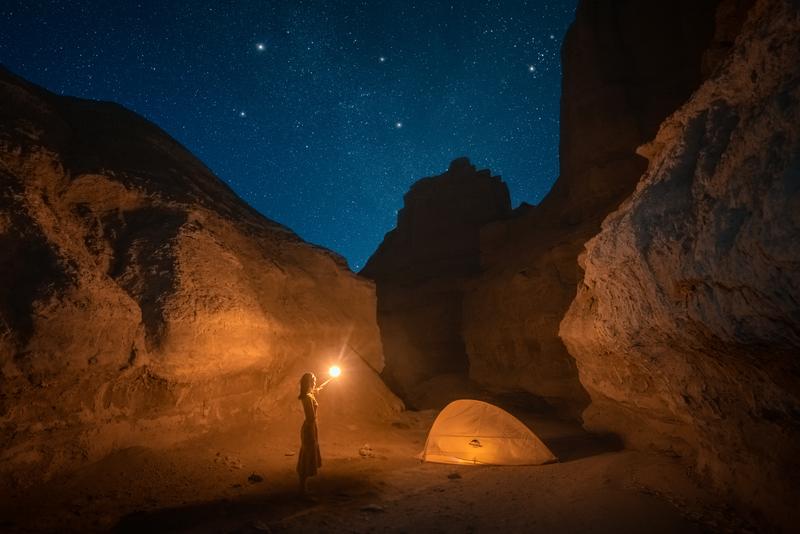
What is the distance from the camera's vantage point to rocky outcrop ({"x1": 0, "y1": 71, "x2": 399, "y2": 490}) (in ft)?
20.6

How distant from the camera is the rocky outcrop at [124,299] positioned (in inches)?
247

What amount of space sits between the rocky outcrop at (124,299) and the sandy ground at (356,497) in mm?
746

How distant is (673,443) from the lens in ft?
26.1

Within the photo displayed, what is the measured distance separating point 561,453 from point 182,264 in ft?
36.2

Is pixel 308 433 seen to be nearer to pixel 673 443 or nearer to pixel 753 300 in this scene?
pixel 753 300

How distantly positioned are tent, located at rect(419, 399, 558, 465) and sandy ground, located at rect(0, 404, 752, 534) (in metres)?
0.37

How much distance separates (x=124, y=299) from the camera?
779 centimetres

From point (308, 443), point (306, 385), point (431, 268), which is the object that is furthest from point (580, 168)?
point (308, 443)

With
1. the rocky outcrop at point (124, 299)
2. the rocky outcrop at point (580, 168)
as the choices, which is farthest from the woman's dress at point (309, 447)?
the rocky outcrop at point (580, 168)

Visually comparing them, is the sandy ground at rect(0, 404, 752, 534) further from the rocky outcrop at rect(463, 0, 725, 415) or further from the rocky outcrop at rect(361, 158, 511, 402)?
the rocky outcrop at rect(361, 158, 511, 402)

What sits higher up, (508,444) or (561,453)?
(508,444)

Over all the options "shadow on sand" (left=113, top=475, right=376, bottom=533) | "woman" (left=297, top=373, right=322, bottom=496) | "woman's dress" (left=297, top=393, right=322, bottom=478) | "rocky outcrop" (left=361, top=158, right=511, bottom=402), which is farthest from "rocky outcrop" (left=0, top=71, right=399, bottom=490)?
"rocky outcrop" (left=361, top=158, right=511, bottom=402)

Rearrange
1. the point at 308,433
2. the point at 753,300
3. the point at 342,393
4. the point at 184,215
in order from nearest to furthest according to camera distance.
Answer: the point at 753,300
the point at 308,433
the point at 184,215
the point at 342,393

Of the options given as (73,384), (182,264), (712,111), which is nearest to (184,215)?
(182,264)
